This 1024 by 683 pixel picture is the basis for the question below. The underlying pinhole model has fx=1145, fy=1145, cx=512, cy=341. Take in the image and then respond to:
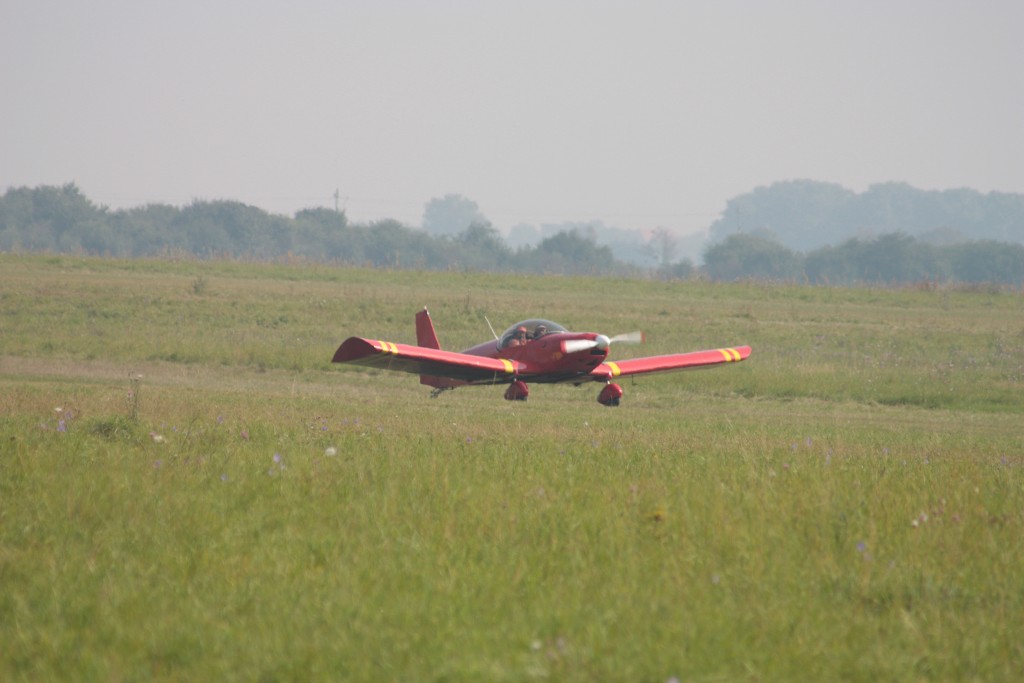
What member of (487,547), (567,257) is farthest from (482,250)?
(487,547)

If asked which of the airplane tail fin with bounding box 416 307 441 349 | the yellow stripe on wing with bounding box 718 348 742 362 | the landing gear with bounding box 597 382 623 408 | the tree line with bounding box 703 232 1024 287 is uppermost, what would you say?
the tree line with bounding box 703 232 1024 287

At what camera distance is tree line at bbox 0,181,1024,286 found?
114 m

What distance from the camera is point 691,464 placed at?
32.2ft

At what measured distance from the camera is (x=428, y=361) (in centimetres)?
1855

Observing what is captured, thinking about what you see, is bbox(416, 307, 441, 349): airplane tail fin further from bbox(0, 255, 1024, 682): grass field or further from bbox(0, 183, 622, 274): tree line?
bbox(0, 183, 622, 274): tree line

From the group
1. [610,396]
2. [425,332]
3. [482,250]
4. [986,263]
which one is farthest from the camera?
[482,250]

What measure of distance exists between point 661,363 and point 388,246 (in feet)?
345

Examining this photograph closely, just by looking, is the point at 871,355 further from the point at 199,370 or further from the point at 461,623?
the point at 461,623

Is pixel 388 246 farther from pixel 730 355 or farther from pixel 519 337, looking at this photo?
pixel 519 337

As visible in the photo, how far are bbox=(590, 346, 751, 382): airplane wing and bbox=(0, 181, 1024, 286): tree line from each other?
83.3 meters

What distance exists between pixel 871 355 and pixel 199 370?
17968mm

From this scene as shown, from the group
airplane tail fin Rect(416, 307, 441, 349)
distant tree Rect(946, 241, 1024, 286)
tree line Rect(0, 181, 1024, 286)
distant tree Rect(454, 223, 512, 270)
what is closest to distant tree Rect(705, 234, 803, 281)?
tree line Rect(0, 181, 1024, 286)

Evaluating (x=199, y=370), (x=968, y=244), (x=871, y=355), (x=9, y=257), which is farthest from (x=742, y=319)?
(x=968, y=244)

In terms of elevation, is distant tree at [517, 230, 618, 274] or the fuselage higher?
distant tree at [517, 230, 618, 274]
